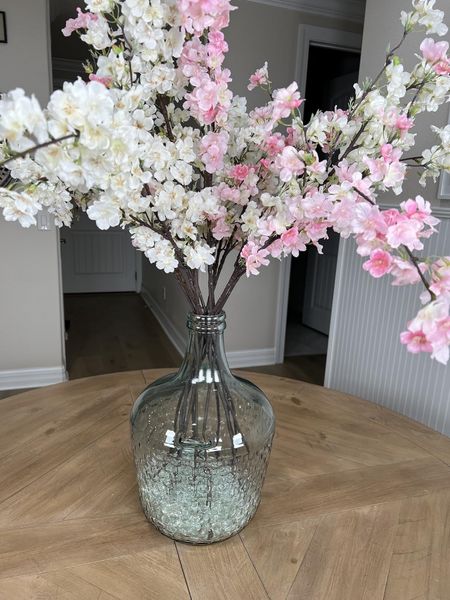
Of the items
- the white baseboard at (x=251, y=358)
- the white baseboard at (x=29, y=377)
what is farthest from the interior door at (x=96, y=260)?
the white baseboard at (x=29, y=377)

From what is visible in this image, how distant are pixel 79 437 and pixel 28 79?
88.9 inches

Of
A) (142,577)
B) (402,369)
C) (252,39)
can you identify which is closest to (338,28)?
(252,39)

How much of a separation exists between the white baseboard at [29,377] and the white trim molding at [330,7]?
268cm

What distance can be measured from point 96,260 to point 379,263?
18.7 feet

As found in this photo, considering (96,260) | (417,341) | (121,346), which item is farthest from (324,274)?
(417,341)

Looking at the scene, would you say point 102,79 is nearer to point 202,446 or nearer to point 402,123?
point 402,123

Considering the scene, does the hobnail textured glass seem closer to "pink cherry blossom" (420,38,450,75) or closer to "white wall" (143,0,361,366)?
"pink cherry blossom" (420,38,450,75)

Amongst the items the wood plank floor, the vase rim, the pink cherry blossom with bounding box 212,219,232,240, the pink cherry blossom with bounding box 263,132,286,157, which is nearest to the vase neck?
the vase rim

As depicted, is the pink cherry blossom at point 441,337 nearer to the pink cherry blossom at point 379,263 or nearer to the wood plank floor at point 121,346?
the pink cherry blossom at point 379,263

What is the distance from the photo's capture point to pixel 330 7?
114 inches

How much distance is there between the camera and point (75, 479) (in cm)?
79

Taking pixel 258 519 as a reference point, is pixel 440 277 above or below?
above

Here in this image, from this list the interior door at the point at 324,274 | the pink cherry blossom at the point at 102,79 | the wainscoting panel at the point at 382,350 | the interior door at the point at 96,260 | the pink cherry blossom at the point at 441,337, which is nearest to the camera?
the pink cherry blossom at the point at 441,337

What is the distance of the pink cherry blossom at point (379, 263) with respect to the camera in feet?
1.49
